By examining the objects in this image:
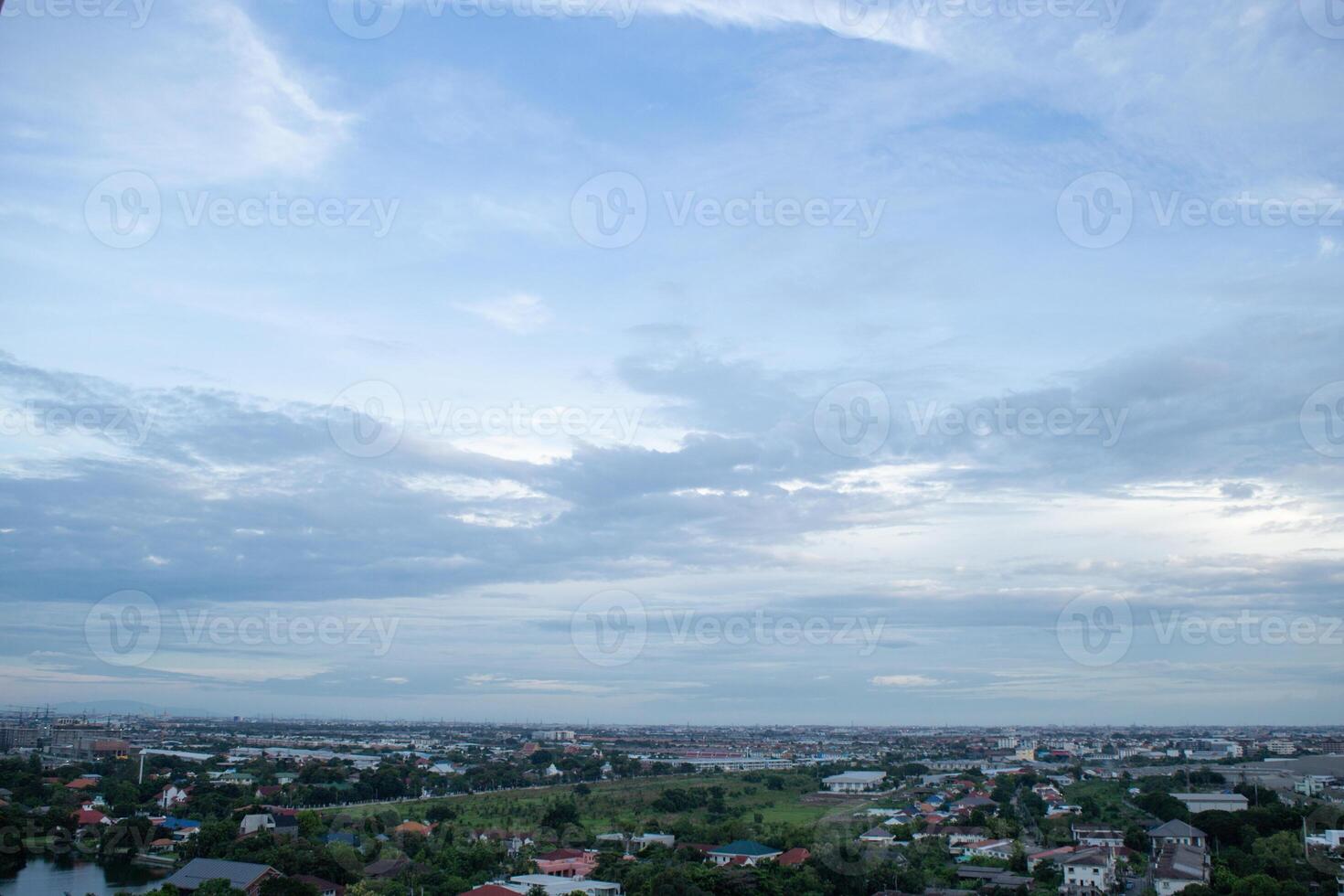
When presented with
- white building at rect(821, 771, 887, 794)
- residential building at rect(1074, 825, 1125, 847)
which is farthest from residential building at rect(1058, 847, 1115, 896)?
white building at rect(821, 771, 887, 794)

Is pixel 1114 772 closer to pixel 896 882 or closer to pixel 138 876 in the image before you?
pixel 896 882

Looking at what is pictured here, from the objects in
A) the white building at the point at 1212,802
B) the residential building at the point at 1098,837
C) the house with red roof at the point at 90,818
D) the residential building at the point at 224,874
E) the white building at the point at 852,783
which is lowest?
the white building at the point at 852,783

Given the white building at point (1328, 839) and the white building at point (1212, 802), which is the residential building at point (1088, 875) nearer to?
the white building at point (1328, 839)

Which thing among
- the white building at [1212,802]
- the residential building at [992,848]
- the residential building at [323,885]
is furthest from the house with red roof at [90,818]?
the white building at [1212,802]

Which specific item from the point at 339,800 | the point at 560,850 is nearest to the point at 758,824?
the point at 560,850

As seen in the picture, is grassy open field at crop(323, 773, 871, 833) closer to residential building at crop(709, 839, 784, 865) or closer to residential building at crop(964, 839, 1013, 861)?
residential building at crop(709, 839, 784, 865)

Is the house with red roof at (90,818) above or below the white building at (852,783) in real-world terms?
above

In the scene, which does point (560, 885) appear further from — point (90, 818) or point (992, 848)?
point (90, 818)

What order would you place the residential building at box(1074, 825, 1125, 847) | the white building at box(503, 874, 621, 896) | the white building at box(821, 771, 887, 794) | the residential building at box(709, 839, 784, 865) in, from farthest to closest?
the white building at box(821, 771, 887, 794) < the residential building at box(1074, 825, 1125, 847) < the residential building at box(709, 839, 784, 865) < the white building at box(503, 874, 621, 896)
